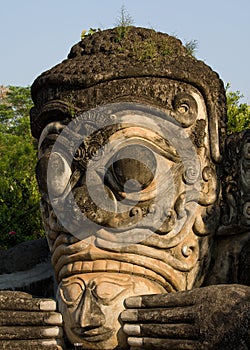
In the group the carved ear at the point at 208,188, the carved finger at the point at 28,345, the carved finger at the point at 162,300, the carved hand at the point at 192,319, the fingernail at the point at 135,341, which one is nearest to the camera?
the carved hand at the point at 192,319

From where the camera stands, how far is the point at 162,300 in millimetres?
5129

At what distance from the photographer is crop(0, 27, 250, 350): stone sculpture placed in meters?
5.41

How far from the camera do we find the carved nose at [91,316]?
5273 mm

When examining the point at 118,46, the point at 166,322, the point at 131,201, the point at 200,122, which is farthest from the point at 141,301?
the point at 118,46

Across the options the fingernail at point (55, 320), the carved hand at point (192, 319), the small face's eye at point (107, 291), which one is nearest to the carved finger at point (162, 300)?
the carved hand at point (192, 319)

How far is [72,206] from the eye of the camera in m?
5.69

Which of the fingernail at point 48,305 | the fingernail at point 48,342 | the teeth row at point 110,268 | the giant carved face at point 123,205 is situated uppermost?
the giant carved face at point 123,205

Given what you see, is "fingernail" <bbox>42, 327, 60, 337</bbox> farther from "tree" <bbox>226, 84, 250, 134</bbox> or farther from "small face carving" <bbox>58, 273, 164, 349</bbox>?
"tree" <bbox>226, 84, 250, 134</bbox>

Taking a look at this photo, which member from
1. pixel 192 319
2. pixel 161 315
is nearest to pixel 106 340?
pixel 161 315

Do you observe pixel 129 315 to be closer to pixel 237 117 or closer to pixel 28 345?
pixel 28 345

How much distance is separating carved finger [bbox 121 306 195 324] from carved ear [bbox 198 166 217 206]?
1.14m

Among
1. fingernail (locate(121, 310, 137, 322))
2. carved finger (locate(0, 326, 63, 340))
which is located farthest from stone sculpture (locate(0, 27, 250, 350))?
carved finger (locate(0, 326, 63, 340))

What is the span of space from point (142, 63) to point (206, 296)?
6.80ft

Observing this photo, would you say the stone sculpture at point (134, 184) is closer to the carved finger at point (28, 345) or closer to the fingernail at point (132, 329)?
the fingernail at point (132, 329)
